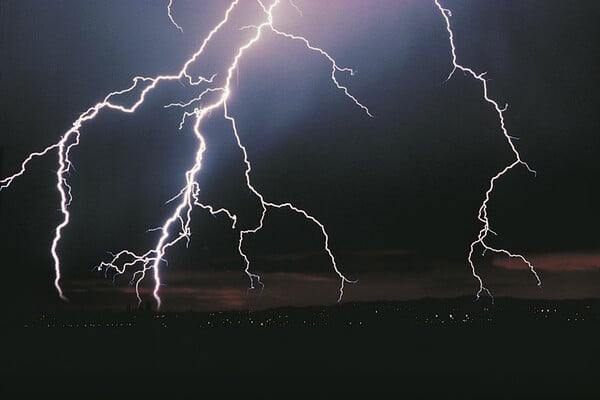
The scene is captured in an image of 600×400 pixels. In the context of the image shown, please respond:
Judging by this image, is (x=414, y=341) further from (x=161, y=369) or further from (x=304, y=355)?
(x=161, y=369)

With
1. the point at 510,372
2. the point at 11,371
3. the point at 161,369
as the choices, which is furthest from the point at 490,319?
the point at 11,371

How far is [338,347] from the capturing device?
15234mm

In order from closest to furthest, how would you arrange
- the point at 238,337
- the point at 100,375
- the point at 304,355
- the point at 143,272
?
the point at 143,272, the point at 100,375, the point at 304,355, the point at 238,337

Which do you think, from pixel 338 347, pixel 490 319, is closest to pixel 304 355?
pixel 338 347

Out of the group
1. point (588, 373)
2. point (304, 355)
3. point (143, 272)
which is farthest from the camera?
point (304, 355)

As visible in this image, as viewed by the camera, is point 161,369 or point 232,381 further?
point 161,369

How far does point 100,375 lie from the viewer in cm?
921

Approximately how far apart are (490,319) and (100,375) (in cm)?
1104

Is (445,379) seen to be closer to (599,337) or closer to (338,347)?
(338,347)

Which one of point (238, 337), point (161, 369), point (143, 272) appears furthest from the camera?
point (238, 337)

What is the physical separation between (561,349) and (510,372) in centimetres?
472

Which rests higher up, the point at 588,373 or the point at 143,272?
the point at 143,272

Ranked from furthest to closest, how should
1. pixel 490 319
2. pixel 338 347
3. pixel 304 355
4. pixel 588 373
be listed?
pixel 490 319, pixel 338 347, pixel 304 355, pixel 588 373

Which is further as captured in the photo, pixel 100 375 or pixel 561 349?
pixel 561 349
